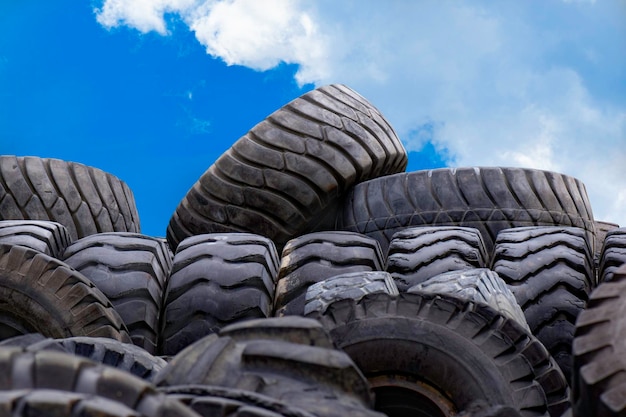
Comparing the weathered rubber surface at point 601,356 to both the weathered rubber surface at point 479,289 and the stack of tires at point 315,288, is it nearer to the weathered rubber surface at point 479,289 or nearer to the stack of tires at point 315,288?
the stack of tires at point 315,288

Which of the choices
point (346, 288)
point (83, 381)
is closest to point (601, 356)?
point (83, 381)

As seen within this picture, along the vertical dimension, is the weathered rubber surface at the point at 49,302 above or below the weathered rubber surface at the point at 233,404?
above

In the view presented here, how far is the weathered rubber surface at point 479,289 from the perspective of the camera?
2.38 meters

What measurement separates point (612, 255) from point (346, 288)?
102 centimetres

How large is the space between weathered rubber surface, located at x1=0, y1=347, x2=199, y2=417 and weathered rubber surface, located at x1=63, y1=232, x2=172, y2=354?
1.63 meters

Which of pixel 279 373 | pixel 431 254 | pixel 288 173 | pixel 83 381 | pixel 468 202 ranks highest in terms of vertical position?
pixel 288 173

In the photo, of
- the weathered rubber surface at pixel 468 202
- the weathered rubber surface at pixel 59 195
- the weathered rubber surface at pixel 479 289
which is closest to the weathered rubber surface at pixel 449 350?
the weathered rubber surface at pixel 479 289

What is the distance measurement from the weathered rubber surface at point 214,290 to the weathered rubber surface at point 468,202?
79cm

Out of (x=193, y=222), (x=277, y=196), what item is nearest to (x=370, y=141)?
(x=277, y=196)

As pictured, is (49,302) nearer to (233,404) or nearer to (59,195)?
(233,404)

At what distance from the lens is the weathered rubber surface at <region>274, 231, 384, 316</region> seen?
2.91m

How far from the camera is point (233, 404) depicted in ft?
4.14

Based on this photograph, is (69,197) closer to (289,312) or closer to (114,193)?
(114,193)

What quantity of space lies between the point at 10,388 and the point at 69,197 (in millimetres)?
3026
